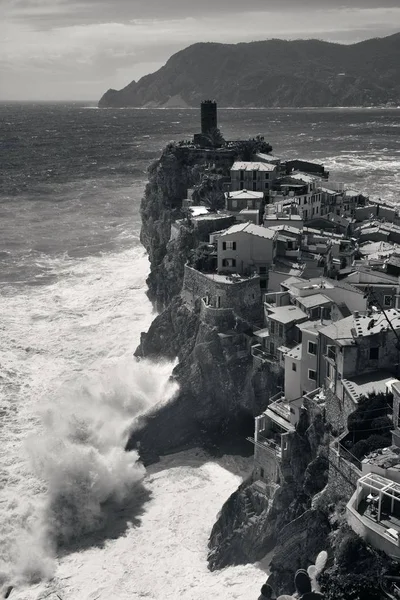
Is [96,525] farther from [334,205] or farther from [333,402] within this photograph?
[334,205]

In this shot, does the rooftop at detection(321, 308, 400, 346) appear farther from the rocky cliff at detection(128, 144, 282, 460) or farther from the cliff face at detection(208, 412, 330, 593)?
the rocky cliff at detection(128, 144, 282, 460)

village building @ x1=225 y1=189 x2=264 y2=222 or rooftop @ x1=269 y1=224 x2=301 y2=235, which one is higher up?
village building @ x1=225 y1=189 x2=264 y2=222

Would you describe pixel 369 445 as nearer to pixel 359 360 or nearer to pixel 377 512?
pixel 377 512

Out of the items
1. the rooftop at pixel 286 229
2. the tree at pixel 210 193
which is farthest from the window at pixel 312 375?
the tree at pixel 210 193

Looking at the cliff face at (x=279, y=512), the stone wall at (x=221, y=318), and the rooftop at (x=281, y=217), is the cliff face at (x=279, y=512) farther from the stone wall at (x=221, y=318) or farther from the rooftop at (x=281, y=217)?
the rooftop at (x=281, y=217)

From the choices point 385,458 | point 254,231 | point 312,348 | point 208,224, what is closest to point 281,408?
point 312,348

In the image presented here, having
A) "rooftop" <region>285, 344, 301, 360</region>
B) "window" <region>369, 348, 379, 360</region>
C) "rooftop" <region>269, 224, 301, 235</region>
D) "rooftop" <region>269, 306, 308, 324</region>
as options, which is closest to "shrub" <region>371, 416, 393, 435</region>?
"window" <region>369, 348, 379, 360</region>
